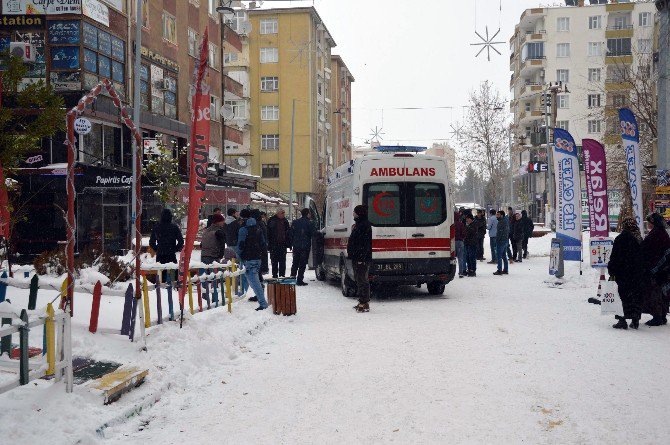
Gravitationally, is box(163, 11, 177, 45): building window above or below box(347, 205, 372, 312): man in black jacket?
above

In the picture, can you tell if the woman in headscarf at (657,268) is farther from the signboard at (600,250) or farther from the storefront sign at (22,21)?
the storefront sign at (22,21)

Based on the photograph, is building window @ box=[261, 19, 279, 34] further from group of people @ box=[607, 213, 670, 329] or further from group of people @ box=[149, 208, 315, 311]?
group of people @ box=[607, 213, 670, 329]

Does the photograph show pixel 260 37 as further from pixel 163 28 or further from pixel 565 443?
pixel 565 443

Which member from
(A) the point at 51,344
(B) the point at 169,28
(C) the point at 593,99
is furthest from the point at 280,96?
(A) the point at 51,344

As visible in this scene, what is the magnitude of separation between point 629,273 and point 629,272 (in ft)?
0.05

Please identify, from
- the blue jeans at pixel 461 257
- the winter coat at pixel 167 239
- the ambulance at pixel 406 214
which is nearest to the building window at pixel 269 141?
the blue jeans at pixel 461 257

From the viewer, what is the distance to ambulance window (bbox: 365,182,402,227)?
1437cm

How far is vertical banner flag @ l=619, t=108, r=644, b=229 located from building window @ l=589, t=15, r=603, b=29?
6428cm

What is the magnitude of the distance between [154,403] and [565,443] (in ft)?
11.3

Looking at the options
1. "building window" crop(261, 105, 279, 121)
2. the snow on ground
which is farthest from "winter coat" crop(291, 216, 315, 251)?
"building window" crop(261, 105, 279, 121)

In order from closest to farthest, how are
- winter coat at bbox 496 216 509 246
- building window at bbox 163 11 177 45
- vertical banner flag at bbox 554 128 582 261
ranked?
vertical banner flag at bbox 554 128 582 261 < winter coat at bbox 496 216 509 246 < building window at bbox 163 11 177 45

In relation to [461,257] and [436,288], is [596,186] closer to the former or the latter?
[436,288]

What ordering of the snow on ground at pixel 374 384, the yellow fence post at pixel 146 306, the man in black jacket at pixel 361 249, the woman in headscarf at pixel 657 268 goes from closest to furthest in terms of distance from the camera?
the snow on ground at pixel 374 384 → the yellow fence post at pixel 146 306 → the woman in headscarf at pixel 657 268 → the man in black jacket at pixel 361 249

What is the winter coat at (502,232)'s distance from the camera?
21219 mm
